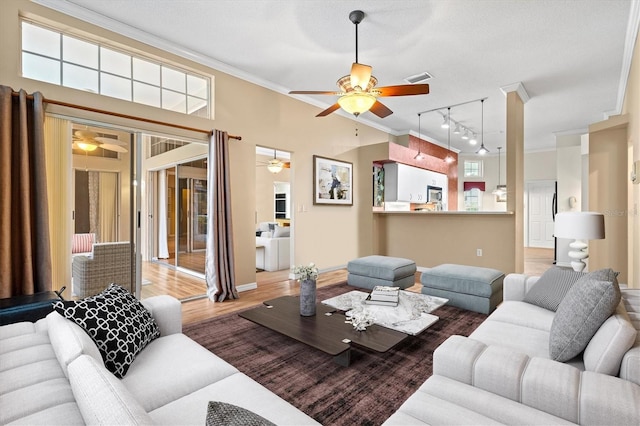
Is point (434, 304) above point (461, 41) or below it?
below

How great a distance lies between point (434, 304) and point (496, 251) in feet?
9.05

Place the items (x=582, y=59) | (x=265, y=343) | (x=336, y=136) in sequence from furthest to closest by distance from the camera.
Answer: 1. (x=336, y=136)
2. (x=582, y=59)
3. (x=265, y=343)

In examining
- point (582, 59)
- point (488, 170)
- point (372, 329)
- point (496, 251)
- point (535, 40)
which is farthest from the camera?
point (488, 170)

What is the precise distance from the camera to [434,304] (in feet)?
10.0

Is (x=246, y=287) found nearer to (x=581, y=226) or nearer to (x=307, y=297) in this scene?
(x=307, y=297)

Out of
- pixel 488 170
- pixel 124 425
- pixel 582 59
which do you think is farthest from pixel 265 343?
pixel 488 170

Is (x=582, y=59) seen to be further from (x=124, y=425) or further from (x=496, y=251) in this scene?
(x=124, y=425)

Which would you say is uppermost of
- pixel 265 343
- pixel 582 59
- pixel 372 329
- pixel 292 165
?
pixel 582 59

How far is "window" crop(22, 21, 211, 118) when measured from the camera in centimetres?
307

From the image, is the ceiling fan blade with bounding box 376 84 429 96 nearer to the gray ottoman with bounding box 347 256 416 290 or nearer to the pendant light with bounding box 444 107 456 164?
the gray ottoman with bounding box 347 256 416 290

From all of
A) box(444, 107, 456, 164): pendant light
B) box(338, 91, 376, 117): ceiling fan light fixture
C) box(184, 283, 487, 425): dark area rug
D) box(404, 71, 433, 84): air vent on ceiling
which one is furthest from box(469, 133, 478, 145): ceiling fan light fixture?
box(184, 283, 487, 425): dark area rug

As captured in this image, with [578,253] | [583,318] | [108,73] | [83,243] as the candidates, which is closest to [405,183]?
[578,253]

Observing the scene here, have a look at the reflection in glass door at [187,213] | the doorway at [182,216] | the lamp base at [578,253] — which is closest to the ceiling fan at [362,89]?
the lamp base at [578,253]

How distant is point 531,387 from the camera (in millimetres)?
1227
